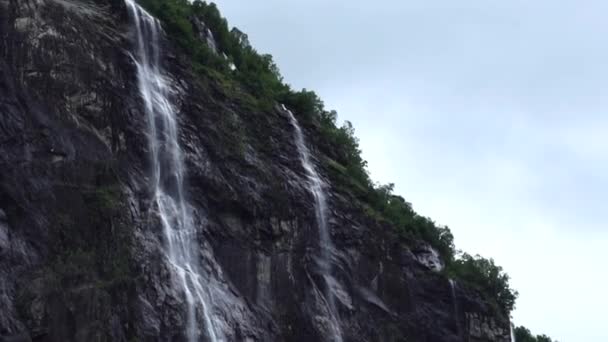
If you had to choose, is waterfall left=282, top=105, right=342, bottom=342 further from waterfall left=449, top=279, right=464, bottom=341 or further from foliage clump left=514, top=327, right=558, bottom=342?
foliage clump left=514, top=327, right=558, bottom=342

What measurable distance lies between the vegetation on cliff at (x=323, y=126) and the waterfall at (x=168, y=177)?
3595 millimetres

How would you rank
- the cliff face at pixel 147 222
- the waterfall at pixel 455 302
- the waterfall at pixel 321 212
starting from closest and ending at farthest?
the cliff face at pixel 147 222 < the waterfall at pixel 321 212 < the waterfall at pixel 455 302

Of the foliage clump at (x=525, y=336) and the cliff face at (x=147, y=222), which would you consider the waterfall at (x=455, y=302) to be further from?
the foliage clump at (x=525, y=336)

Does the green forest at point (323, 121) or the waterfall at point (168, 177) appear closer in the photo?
the waterfall at point (168, 177)

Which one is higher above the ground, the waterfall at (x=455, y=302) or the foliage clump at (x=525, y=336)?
the foliage clump at (x=525, y=336)

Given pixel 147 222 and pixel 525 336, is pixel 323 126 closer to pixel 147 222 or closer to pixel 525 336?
pixel 147 222

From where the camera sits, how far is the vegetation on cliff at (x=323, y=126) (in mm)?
73688

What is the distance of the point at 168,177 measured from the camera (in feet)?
207

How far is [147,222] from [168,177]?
4.12 metres

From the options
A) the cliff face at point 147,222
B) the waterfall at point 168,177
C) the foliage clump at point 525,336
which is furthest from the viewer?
the foliage clump at point 525,336

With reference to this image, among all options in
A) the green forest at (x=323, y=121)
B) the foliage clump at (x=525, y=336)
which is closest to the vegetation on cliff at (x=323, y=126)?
the green forest at (x=323, y=121)

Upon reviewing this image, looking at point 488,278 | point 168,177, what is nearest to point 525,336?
point 488,278

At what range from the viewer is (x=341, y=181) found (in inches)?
2933

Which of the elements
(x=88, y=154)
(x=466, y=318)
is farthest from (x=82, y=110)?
(x=466, y=318)
